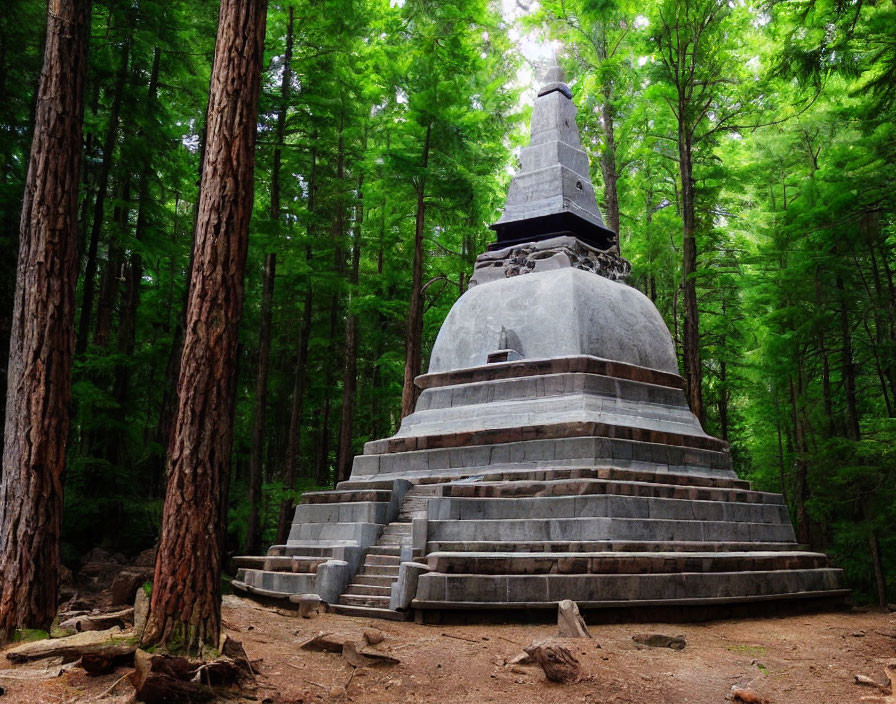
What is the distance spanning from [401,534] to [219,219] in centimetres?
636

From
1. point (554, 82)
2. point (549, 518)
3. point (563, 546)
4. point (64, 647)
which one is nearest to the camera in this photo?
point (64, 647)

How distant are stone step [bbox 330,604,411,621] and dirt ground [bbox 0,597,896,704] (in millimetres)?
200

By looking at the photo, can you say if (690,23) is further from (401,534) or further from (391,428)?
(391,428)

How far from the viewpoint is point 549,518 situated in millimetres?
10000

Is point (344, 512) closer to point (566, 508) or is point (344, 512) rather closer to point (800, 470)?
point (566, 508)

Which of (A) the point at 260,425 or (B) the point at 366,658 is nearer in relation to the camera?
(B) the point at 366,658

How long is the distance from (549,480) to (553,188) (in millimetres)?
7331

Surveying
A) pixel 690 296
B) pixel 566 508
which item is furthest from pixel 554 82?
pixel 566 508

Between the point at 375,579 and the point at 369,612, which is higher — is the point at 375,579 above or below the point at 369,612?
above

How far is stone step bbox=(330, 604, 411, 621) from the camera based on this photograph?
8.90 m

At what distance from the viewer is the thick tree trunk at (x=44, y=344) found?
6391mm

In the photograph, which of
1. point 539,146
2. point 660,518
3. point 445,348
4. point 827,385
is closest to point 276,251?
point 445,348

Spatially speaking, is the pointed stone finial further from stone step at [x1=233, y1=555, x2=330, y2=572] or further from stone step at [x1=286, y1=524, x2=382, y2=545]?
stone step at [x1=233, y1=555, x2=330, y2=572]

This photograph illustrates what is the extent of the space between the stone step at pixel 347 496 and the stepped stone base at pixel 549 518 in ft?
0.10
